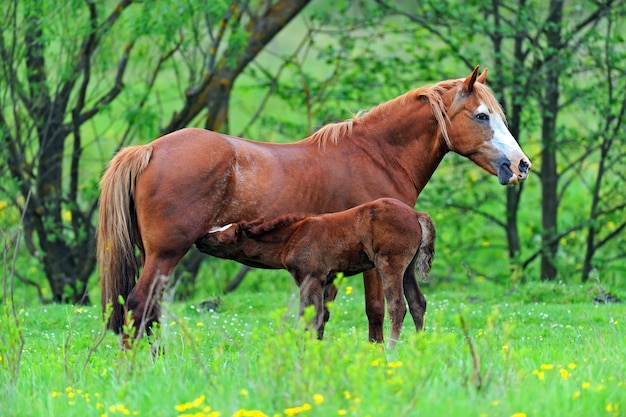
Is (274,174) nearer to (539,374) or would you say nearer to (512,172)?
(512,172)

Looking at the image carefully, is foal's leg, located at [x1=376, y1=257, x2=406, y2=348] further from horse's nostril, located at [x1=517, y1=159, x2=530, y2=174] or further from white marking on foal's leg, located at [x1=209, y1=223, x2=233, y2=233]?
horse's nostril, located at [x1=517, y1=159, x2=530, y2=174]

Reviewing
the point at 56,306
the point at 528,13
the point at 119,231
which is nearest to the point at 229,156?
the point at 119,231

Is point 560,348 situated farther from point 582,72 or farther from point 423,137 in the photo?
point 582,72

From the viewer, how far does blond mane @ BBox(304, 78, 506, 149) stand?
7965mm

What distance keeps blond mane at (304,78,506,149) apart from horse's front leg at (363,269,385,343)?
1.19 metres

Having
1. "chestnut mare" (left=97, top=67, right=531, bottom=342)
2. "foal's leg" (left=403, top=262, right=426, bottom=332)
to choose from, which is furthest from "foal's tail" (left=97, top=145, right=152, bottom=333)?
"foal's leg" (left=403, top=262, right=426, bottom=332)

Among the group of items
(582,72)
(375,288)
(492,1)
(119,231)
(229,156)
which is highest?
(492,1)

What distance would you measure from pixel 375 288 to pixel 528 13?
7.19 metres

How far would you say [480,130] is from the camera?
26.1 ft

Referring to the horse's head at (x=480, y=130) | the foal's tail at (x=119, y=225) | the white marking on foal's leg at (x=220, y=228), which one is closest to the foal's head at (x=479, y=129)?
the horse's head at (x=480, y=130)

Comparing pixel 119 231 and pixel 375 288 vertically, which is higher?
pixel 119 231

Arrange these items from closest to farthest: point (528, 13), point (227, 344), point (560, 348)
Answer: point (560, 348) < point (227, 344) < point (528, 13)

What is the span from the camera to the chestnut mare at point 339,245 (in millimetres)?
6805

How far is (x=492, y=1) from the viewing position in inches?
548
